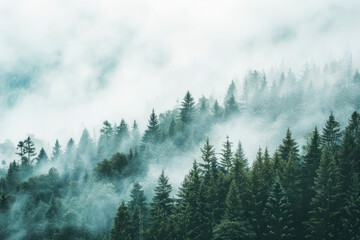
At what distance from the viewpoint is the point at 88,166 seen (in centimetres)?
11488

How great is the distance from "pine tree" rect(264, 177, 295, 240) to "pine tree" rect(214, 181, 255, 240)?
8.92 feet

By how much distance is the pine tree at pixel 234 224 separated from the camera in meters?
48.9

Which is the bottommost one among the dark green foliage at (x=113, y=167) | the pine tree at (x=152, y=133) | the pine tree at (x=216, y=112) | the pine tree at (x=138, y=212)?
the pine tree at (x=138, y=212)

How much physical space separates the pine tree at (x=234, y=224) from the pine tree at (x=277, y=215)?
8.92 feet

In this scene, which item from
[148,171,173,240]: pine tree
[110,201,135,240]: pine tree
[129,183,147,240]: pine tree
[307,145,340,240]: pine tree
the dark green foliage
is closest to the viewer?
[307,145,340,240]: pine tree

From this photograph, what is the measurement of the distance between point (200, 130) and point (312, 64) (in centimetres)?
8467

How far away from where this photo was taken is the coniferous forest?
49.4m

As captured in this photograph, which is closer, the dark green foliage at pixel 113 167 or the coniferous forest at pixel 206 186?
the coniferous forest at pixel 206 186

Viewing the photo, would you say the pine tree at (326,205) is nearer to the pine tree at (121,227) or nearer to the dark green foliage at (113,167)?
the pine tree at (121,227)

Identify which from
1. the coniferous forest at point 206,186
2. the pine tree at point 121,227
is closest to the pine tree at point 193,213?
the coniferous forest at point 206,186

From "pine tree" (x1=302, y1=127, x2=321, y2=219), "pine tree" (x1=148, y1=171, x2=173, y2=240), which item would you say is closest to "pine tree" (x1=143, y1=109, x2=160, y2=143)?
"pine tree" (x1=148, y1=171, x2=173, y2=240)

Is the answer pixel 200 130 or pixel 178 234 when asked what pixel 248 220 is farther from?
pixel 200 130

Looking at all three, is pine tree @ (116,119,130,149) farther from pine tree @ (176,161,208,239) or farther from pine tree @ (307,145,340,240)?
pine tree @ (307,145,340,240)

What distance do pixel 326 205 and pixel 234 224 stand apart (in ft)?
41.6
